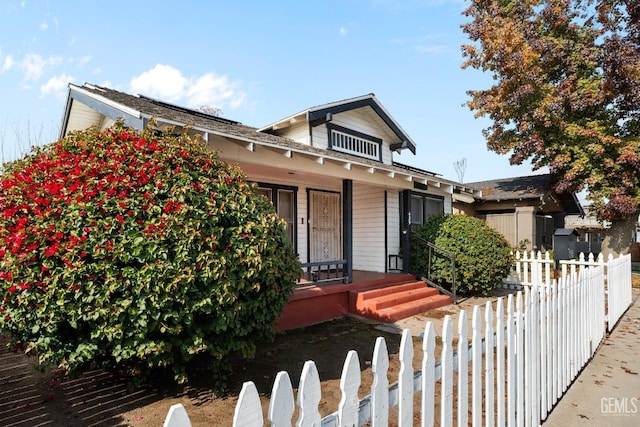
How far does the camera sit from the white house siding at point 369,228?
10672 mm

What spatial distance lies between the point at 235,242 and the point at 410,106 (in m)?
12.2

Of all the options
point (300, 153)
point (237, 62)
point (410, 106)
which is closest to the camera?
point (300, 153)

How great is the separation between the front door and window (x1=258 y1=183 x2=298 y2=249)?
64 cm

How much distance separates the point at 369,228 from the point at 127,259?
334 inches

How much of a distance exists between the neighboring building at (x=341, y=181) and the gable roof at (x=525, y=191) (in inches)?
177

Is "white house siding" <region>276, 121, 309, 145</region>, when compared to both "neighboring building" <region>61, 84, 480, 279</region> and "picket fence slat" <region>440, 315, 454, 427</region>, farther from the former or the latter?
"picket fence slat" <region>440, 315, 454, 427</region>

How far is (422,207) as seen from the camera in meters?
11.6

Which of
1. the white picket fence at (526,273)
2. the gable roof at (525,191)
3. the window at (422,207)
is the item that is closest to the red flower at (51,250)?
the window at (422,207)

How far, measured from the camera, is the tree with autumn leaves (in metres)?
13.8

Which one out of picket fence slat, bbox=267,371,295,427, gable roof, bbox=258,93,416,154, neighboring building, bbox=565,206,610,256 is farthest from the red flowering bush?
neighboring building, bbox=565,206,610,256

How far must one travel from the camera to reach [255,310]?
3.65m

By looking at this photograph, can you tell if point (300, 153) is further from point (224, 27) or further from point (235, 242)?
point (224, 27)

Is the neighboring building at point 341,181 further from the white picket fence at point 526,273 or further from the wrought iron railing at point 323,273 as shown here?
the white picket fence at point 526,273

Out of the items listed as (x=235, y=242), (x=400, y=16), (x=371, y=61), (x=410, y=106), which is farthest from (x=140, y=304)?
(x=410, y=106)
